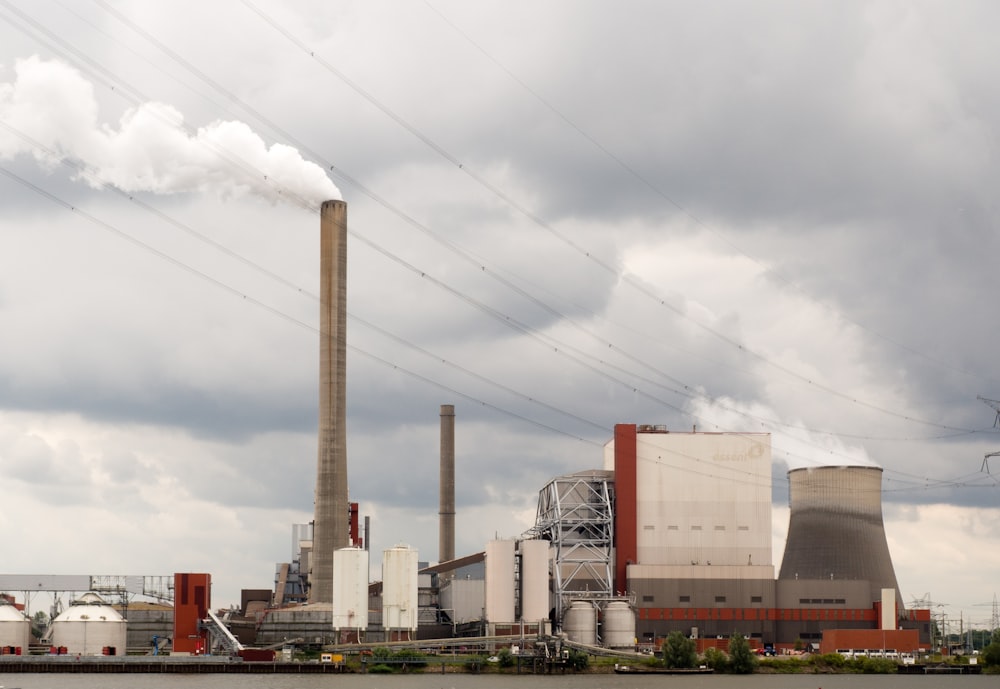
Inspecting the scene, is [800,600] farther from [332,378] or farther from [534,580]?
[332,378]

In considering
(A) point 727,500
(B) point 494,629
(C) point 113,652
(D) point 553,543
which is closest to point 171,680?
(C) point 113,652

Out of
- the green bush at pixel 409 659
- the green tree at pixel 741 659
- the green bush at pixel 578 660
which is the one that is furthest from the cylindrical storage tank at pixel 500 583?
the green tree at pixel 741 659

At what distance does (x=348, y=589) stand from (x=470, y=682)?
59.1 ft

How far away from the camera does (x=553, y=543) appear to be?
108 meters


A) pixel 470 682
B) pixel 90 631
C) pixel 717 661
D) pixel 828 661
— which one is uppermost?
pixel 90 631

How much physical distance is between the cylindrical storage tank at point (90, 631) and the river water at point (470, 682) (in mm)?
8102

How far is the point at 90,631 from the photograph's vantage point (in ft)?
293

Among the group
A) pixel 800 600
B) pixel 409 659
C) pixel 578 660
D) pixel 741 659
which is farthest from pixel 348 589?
pixel 800 600

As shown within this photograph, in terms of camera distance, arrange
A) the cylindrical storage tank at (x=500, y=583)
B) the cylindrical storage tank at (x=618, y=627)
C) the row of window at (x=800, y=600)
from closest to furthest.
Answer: the cylindrical storage tank at (x=500, y=583)
the cylindrical storage tank at (x=618, y=627)
the row of window at (x=800, y=600)

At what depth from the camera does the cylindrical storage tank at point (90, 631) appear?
291ft

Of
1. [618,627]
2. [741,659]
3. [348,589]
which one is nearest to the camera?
[741,659]

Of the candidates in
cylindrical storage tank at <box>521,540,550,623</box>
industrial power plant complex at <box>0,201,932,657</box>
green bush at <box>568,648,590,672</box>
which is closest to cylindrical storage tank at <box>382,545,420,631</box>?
industrial power plant complex at <box>0,201,932,657</box>

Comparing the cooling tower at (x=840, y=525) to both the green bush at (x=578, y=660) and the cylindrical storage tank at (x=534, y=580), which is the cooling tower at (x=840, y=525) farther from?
the green bush at (x=578, y=660)

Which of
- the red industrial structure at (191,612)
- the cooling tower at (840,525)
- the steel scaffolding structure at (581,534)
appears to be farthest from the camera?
the steel scaffolding structure at (581,534)
